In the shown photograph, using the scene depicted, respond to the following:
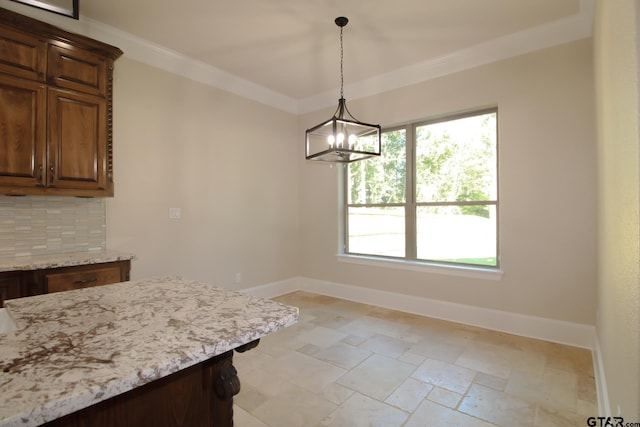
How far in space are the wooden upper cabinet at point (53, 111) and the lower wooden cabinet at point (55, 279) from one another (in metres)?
0.60

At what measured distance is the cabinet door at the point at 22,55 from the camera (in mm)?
2137

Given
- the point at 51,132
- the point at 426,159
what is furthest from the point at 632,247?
the point at 51,132

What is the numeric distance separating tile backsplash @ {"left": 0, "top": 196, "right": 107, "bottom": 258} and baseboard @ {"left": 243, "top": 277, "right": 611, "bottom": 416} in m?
1.96

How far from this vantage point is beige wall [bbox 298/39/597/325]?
9.11 ft

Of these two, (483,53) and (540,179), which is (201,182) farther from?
(540,179)

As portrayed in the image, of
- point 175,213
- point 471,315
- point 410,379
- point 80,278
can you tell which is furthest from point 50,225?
point 471,315

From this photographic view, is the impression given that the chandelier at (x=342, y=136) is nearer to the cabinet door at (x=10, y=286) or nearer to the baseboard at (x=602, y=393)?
the baseboard at (x=602, y=393)

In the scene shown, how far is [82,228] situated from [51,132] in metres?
0.87

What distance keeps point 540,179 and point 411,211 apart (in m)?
1.38

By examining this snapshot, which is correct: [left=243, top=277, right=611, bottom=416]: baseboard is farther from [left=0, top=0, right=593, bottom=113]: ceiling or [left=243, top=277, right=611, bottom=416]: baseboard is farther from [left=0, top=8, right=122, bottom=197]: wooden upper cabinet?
[left=0, top=0, right=593, bottom=113]: ceiling

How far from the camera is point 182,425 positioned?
0.93 meters

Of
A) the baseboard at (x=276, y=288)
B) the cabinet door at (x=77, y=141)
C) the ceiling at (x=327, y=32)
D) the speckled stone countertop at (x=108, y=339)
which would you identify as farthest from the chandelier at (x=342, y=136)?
the baseboard at (x=276, y=288)

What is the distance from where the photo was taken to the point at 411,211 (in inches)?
154

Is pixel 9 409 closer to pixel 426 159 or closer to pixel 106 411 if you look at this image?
pixel 106 411
